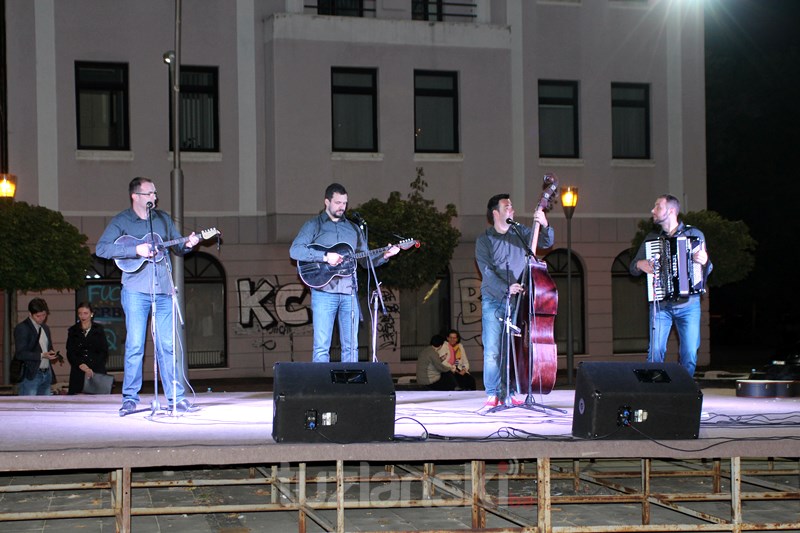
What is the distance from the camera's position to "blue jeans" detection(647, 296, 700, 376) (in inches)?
365

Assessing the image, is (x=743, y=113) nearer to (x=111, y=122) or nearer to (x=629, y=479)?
(x=111, y=122)

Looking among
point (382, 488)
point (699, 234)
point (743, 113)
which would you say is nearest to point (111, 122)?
point (382, 488)

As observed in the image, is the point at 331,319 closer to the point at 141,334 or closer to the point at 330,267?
the point at 330,267

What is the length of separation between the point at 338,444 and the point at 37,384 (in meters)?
8.10

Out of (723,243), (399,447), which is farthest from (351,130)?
(399,447)

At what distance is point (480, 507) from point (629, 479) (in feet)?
13.3

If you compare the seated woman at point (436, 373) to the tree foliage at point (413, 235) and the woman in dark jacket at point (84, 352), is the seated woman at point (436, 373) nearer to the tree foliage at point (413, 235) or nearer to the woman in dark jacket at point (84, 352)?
the tree foliage at point (413, 235)

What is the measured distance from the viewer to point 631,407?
7.41 meters

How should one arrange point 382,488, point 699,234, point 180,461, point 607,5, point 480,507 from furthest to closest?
point 607,5 → point 382,488 → point 699,234 → point 480,507 → point 180,461

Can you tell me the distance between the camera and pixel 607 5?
26984 mm

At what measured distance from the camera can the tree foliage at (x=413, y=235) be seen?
21.7m

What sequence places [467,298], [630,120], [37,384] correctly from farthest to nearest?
[630,120] → [467,298] → [37,384]

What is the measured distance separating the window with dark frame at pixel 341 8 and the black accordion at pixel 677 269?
17.6m

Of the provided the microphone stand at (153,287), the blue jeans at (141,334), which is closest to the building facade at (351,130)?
the blue jeans at (141,334)
